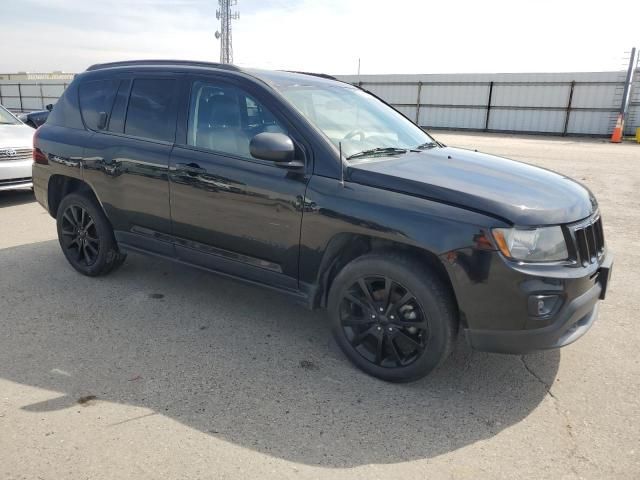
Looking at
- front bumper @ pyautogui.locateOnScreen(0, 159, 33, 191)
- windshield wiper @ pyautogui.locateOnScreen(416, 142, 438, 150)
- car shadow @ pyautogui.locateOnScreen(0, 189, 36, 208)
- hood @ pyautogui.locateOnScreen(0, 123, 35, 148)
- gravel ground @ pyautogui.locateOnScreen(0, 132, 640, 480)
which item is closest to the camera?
gravel ground @ pyautogui.locateOnScreen(0, 132, 640, 480)

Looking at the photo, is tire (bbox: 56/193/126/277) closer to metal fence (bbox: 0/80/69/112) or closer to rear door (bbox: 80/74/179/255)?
rear door (bbox: 80/74/179/255)

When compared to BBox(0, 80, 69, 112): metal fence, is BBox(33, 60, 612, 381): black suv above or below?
above

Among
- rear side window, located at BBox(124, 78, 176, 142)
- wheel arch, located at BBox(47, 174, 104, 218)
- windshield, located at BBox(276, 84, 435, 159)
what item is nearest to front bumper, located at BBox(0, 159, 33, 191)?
wheel arch, located at BBox(47, 174, 104, 218)

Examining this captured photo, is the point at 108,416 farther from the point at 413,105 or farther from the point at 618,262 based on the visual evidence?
the point at 413,105

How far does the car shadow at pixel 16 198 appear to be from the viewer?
7.80 m

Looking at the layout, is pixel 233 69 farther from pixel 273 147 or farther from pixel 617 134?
pixel 617 134

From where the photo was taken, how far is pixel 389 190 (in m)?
2.87

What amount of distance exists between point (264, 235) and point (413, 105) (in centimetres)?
2474

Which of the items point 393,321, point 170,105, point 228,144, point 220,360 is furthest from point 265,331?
point 170,105

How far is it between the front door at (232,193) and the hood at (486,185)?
1.77 ft

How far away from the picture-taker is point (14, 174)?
752 cm

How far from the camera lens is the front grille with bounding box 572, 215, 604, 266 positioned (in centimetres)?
277

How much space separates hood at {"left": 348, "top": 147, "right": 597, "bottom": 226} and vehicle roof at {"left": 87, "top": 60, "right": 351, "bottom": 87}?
1.00 meters

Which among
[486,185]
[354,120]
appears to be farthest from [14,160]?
[486,185]
